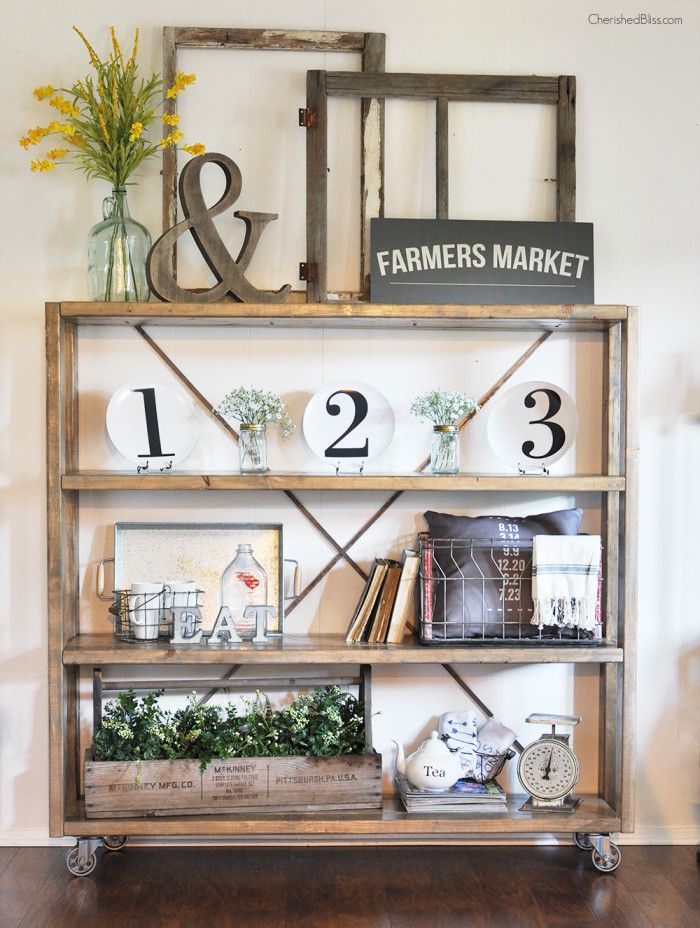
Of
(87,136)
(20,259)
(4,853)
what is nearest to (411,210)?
(87,136)

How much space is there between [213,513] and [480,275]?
1.12 meters

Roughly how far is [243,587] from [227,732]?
434mm

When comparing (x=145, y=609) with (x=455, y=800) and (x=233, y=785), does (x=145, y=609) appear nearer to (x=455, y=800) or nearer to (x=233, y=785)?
(x=233, y=785)

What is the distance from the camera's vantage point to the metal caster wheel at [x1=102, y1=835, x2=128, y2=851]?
294cm

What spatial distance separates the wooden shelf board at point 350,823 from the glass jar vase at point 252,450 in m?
1.01

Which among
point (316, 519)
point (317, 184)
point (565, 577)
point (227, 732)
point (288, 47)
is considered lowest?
point (227, 732)

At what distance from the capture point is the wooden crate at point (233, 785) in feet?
9.04

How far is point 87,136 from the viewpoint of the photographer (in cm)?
290

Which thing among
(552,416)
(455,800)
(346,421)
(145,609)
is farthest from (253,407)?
(455,800)

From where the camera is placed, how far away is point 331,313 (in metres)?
2.75

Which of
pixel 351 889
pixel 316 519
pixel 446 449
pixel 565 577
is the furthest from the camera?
pixel 316 519

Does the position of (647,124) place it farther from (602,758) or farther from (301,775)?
(301,775)

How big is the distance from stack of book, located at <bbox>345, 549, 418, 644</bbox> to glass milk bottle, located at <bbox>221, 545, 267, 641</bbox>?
0.31 m

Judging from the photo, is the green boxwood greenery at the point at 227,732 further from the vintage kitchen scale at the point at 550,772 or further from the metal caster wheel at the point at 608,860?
the metal caster wheel at the point at 608,860
